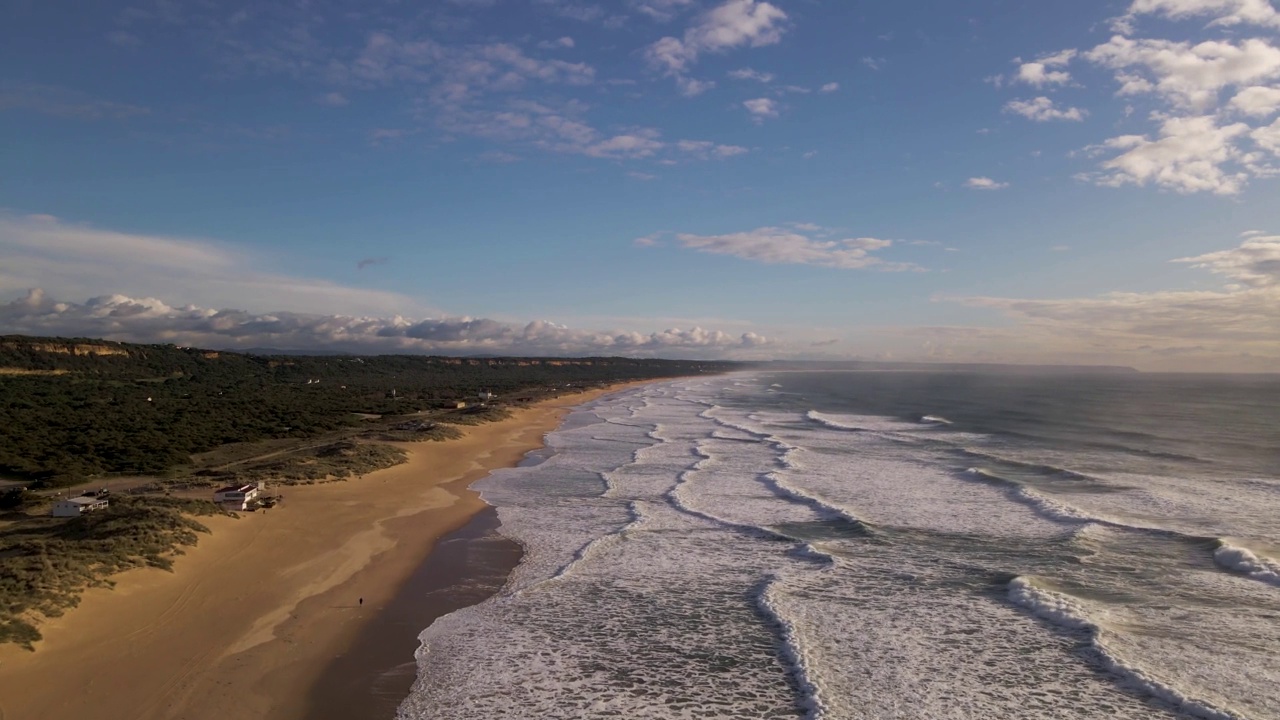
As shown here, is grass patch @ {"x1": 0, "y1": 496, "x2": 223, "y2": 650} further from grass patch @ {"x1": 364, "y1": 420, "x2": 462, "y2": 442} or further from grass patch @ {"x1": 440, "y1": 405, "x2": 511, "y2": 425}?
grass patch @ {"x1": 440, "y1": 405, "x2": 511, "y2": 425}

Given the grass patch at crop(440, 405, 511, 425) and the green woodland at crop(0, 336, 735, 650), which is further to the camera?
the grass patch at crop(440, 405, 511, 425)

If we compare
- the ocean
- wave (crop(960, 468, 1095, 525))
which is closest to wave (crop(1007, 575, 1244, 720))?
the ocean

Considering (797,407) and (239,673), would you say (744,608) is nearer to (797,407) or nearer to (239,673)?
(239,673)

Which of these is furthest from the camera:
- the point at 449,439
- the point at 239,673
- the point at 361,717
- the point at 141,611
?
the point at 449,439

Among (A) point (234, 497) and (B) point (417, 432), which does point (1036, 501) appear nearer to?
(A) point (234, 497)

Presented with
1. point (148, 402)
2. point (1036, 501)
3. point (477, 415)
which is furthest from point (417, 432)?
point (1036, 501)

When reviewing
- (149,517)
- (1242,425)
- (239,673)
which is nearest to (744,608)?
(239,673)

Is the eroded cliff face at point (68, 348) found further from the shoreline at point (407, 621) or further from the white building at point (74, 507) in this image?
the shoreline at point (407, 621)
